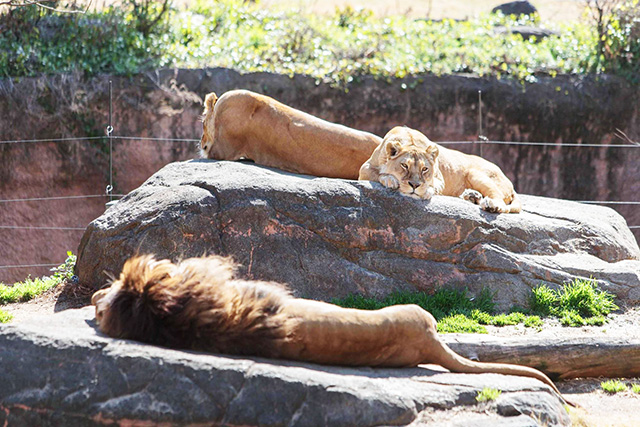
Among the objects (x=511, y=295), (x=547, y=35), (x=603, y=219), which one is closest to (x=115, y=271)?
(x=511, y=295)

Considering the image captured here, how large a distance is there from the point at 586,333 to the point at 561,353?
1075 mm

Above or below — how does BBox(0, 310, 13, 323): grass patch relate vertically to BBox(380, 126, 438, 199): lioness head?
below

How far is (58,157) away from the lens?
44.3 feet

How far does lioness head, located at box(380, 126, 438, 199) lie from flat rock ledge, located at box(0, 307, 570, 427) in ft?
13.6

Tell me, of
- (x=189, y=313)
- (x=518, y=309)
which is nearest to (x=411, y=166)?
(x=518, y=309)

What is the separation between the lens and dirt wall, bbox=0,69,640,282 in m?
13.4

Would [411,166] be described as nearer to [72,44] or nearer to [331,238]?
[331,238]

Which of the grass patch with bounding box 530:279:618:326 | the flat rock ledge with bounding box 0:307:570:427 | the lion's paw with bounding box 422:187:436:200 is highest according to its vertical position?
the lion's paw with bounding box 422:187:436:200

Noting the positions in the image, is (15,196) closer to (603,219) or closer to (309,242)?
(309,242)

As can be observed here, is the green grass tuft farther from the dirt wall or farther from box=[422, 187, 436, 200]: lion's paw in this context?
the dirt wall

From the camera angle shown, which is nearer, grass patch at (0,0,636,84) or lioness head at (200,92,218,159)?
Answer: lioness head at (200,92,218,159)

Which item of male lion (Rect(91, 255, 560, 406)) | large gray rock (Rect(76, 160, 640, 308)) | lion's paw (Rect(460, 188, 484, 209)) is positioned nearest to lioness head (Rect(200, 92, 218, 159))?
large gray rock (Rect(76, 160, 640, 308))

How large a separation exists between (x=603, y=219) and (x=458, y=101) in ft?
16.7

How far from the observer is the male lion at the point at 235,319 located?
4.62 meters
